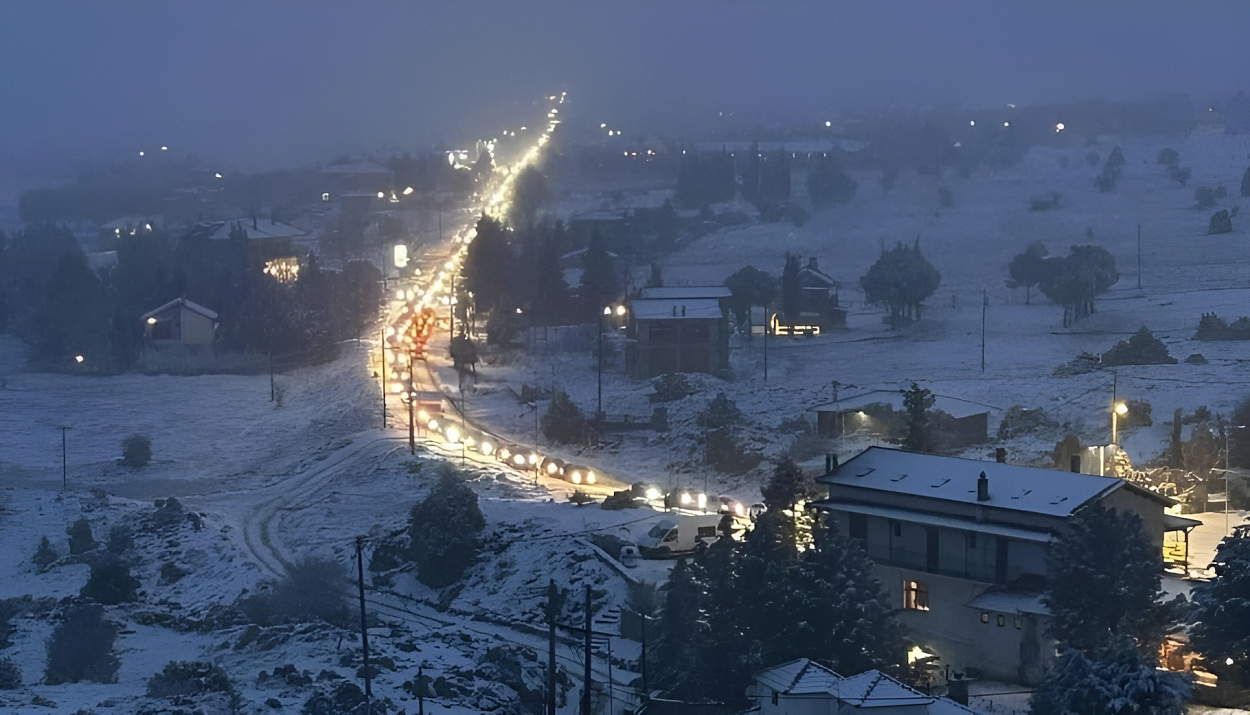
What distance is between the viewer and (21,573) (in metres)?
21.4

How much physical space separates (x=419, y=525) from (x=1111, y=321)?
22.2 metres

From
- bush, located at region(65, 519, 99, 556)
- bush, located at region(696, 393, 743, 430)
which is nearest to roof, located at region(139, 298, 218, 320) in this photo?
bush, located at region(696, 393, 743, 430)

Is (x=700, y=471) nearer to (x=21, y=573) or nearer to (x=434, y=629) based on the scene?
(x=434, y=629)

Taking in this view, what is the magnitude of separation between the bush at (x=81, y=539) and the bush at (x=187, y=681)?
6.61 meters

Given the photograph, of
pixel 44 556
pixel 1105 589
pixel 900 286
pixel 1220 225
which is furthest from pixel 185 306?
pixel 1220 225

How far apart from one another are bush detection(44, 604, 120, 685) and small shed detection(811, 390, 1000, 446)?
40.5 feet

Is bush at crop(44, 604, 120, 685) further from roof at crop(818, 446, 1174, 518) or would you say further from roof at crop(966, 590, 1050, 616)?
roof at crop(966, 590, 1050, 616)

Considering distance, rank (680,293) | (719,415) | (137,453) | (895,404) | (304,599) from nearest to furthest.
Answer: (304,599) < (895,404) < (719,415) < (137,453) < (680,293)

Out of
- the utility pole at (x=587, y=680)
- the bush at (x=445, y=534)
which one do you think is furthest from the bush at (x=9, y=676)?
the utility pole at (x=587, y=680)

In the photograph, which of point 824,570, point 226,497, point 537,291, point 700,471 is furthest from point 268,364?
point 824,570

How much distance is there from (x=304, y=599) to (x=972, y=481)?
8.13 meters

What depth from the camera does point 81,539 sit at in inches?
872

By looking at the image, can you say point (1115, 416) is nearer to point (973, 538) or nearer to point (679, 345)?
point (973, 538)

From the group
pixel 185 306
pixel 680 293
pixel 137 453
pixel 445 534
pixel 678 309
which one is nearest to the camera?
pixel 445 534
